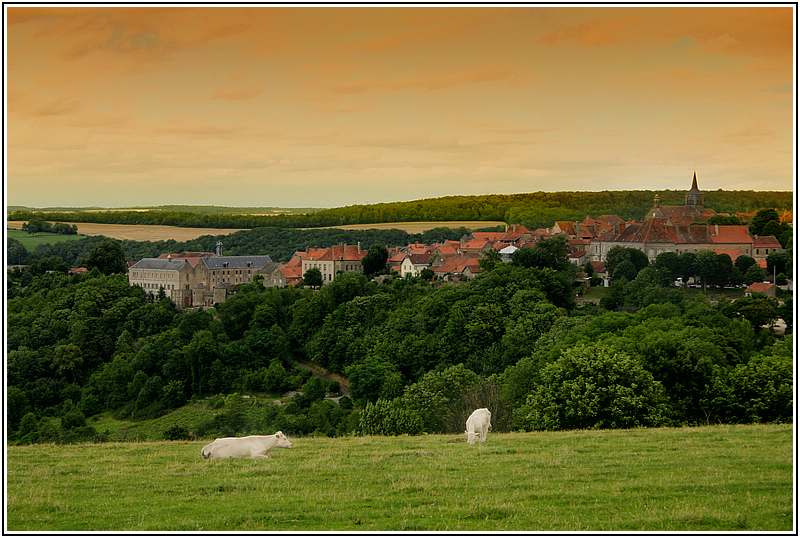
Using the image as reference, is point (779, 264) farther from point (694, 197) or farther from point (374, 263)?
point (374, 263)

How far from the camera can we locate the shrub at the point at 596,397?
17203 millimetres

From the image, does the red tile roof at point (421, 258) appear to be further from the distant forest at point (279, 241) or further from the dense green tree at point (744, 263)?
the dense green tree at point (744, 263)

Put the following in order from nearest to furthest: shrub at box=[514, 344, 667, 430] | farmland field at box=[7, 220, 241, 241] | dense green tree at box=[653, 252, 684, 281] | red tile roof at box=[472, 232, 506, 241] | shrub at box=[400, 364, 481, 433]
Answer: shrub at box=[514, 344, 667, 430] < shrub at box=[400, 364, 481, 433] < dense green tree at box=[653, 252, 684, 281] < farmland field at box=[7, 220, 241, 241] < red tile roof at box=[472, 232, 506, 241]

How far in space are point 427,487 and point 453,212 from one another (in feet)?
225

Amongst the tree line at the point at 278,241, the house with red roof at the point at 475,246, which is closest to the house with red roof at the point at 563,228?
the house with red roof at the point at 475,246

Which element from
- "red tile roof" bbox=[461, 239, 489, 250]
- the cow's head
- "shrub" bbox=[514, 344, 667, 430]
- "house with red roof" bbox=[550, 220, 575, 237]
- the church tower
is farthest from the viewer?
"red tile roof" bbox=[461, 239, 489, 250]

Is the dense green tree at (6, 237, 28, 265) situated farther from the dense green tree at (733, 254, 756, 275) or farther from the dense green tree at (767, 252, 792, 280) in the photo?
the dense green tree at (767, 252, 792, 280)

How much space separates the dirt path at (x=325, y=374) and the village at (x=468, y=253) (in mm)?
15977

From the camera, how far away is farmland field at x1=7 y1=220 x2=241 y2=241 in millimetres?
73562

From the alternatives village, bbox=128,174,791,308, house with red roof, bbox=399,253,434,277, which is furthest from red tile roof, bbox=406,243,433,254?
house with red roof, bbox=399,253,434,277

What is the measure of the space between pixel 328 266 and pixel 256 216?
8.50 m

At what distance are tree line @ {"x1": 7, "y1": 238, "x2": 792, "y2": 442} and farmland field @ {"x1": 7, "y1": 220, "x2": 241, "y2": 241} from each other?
427 inches

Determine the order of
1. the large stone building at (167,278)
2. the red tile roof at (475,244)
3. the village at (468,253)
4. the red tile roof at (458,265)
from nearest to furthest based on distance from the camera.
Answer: the village at (468,253) < the red tile roof at (458,265) < the large stone building at (167,278) < the red tile roof at (475,244)

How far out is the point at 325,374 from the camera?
4678 centimetres
